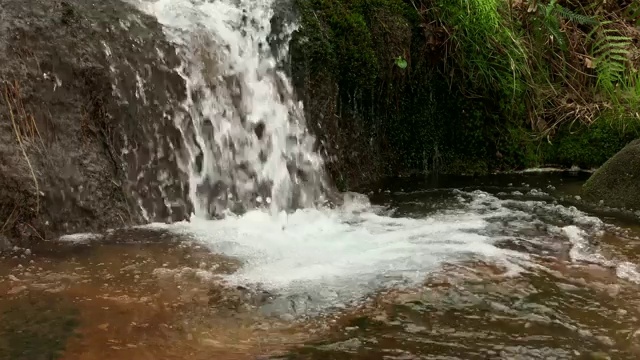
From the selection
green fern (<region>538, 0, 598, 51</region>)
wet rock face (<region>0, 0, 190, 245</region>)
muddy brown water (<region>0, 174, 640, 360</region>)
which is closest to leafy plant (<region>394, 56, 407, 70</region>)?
green fern (<region>538, 0, 598, 51</region>)

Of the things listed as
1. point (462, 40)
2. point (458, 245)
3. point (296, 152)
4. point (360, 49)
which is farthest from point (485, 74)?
point (458, 245)

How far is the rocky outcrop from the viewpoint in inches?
180

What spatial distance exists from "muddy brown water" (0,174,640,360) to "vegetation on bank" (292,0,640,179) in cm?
240

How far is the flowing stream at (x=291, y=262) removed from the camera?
2443mm

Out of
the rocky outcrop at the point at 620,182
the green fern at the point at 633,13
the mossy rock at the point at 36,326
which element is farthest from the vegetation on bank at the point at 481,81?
the mossy rock at the point at 36,326

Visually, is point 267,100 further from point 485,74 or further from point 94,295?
point 94,295

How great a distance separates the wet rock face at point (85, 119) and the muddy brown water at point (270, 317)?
0.34m

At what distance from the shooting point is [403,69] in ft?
18.3

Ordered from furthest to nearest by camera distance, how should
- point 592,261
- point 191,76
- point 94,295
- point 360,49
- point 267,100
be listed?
point 360,49
point 267,100
point 191,76
point 592,261
point 94,295

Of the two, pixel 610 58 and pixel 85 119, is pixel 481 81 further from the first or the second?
pixel 85 119

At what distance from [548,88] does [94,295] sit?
15.7 feet

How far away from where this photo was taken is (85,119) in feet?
12.9

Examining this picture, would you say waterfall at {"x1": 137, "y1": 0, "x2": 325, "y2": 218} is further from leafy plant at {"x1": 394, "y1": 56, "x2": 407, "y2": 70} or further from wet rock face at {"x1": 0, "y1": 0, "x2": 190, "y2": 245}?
leafy plant at {"x1": 394, "y1": 56, "x2": 407, "y2": 70}

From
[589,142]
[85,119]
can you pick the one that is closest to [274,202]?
[85,119]
